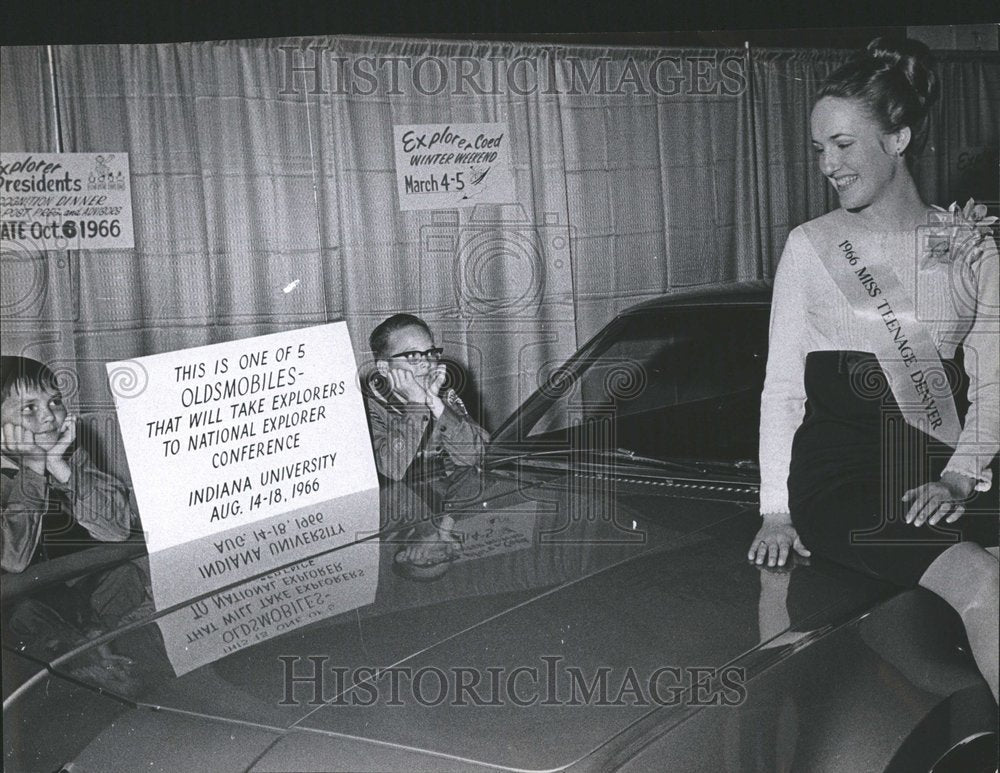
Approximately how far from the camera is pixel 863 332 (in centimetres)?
98

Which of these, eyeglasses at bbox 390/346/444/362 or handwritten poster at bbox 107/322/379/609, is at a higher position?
eyeglasses at bbox 390/346/444/362

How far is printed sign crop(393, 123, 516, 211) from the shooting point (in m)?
1.06

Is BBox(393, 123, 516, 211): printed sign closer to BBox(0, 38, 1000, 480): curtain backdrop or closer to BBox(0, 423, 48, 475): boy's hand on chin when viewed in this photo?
BBox(0, 38, 1000, 480): curtain backdrop

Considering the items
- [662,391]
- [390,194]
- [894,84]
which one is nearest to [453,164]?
[390,194]

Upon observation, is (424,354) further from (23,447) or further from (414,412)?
(23,447)

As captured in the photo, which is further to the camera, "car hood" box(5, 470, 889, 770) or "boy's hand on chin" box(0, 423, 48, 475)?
"boy's hand on chin" box(0, 423, 48, 475)

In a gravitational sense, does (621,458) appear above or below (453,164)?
below

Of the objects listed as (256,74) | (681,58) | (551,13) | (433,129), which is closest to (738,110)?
(681,58)

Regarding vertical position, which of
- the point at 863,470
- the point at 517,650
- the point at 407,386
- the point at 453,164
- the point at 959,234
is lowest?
the point at 517,650

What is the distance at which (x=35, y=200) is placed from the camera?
3.32 feet

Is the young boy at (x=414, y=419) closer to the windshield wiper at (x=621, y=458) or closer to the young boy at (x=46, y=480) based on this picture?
the windshield wiper at (x=621, y=458)

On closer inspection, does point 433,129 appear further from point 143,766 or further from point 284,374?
point 143,766

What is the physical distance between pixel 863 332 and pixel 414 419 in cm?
50

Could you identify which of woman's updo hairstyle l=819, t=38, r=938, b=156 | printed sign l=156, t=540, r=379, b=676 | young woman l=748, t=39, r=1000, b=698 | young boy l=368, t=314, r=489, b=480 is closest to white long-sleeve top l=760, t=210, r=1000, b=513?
young woman l=748, t=39, r=1000, b=698
